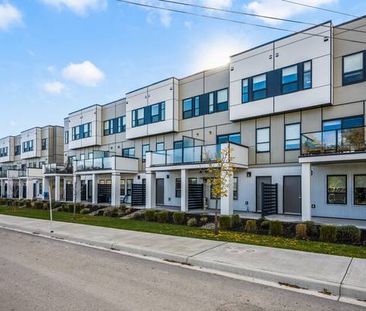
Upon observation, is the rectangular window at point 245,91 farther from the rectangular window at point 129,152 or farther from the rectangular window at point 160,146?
the rectangular window at point 129,152

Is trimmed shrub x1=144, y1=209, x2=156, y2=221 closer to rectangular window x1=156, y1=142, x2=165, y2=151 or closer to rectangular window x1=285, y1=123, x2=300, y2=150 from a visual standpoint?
rectangular window x1=285, y1=123, x2=300, y2=150

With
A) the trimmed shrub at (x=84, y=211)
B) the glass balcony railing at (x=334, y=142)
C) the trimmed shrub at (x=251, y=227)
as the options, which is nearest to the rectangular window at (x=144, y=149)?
the trimmed shrub at (x=84, y=211)

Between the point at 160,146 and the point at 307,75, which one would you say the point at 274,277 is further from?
the point at 160,146

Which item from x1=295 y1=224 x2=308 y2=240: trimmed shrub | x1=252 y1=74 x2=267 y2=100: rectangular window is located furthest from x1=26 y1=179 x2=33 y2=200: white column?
x1=295 y1=224 x2=308 y2=240: trimmed shrub

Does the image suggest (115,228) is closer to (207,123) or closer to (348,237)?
(348,237)

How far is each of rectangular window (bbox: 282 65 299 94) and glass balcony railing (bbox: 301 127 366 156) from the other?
10.8ft

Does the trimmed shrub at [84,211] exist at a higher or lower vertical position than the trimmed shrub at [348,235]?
lower

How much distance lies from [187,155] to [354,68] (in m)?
10.3

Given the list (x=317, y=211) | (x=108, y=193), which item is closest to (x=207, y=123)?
(x=317, y=211)

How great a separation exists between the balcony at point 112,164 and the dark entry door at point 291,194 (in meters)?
13.5

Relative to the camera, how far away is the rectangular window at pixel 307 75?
16812mm

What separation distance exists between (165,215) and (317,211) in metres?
8.02

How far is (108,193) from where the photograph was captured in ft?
98.0

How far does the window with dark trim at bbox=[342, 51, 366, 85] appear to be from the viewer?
1540 centimetres
